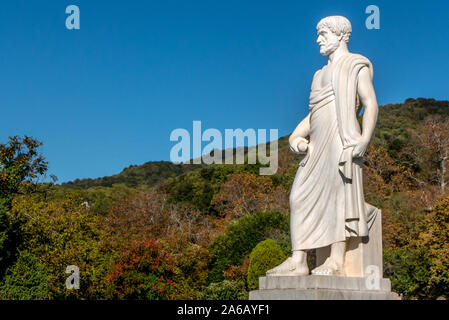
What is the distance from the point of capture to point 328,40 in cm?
948

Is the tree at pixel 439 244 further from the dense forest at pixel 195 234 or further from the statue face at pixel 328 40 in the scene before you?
the statue face at pixel 328 40

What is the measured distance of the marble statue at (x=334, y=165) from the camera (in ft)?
28.8

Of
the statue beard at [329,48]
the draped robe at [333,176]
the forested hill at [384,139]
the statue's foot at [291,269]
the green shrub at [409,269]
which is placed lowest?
the green shrub at [409,269]

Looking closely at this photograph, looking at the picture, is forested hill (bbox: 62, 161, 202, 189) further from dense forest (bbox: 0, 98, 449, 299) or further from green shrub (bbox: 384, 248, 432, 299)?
green shrub (bbox: 384, 248, 432, 299)

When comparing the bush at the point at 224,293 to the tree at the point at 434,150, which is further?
the tree at the point at 434,150

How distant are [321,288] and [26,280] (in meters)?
21.6

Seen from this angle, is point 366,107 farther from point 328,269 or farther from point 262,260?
point 262,260

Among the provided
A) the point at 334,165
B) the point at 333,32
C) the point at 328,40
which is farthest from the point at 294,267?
the point at 333,32

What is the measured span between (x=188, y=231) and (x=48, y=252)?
16.7 m

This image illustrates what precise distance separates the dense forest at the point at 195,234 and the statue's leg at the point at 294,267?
19.4m

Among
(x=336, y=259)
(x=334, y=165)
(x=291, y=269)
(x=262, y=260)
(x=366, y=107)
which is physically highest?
(x=366, y=107)

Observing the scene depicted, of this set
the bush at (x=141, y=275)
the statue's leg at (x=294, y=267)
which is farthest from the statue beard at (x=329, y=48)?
the bush at (x=141, y=275)
